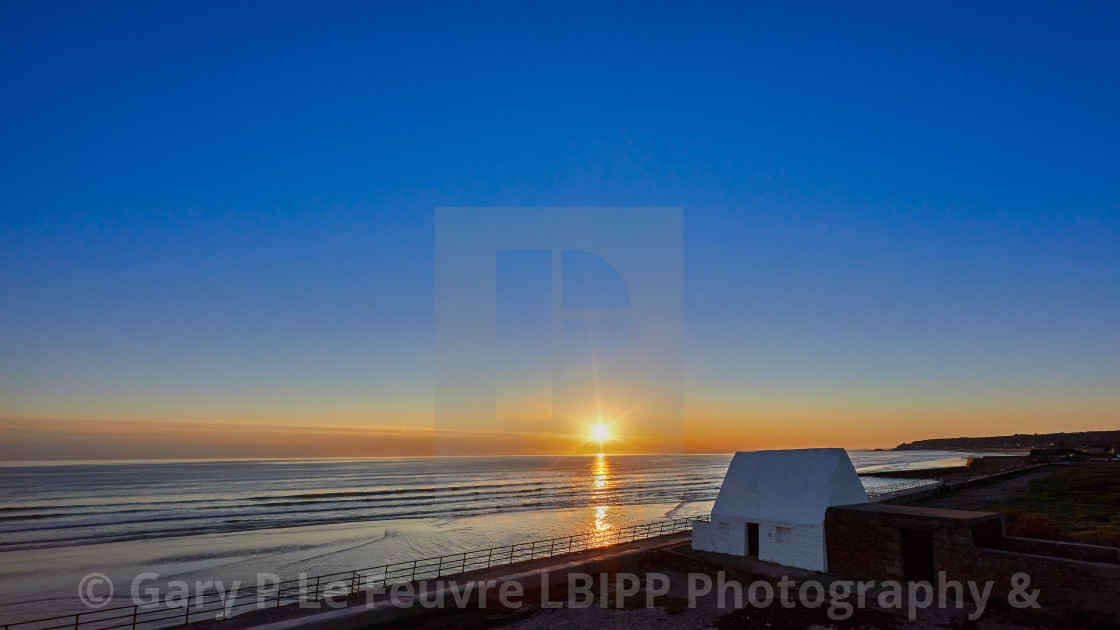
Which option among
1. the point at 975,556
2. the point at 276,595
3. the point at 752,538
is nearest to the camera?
the point at 975,556

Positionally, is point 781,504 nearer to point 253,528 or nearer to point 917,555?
point 917,555

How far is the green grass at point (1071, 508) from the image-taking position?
75.8 feet

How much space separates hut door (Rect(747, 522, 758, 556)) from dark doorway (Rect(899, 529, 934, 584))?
5.15 meters

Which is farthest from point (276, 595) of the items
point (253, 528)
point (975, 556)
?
point (253, 528)

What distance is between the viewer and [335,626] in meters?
15.9

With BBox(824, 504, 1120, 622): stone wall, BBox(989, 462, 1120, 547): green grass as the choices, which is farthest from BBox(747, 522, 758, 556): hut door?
BBox(989, 462, 1120, 547): green grass

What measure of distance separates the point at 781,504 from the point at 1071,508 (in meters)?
30.6

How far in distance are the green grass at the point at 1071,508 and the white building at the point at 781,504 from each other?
8.30 m

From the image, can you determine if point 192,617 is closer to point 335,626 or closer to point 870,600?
point 335,626

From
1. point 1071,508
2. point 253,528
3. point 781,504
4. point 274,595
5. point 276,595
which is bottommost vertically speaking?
point 253,528

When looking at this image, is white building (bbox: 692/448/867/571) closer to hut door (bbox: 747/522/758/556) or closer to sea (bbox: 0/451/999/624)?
hut door (bbox: 747/522/758/556)

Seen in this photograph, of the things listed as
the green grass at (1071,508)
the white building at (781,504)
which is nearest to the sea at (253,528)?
the white building at (781,504)

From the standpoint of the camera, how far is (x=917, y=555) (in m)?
20.2

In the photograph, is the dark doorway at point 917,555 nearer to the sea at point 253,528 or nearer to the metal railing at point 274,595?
the metal railing at point 274,595
